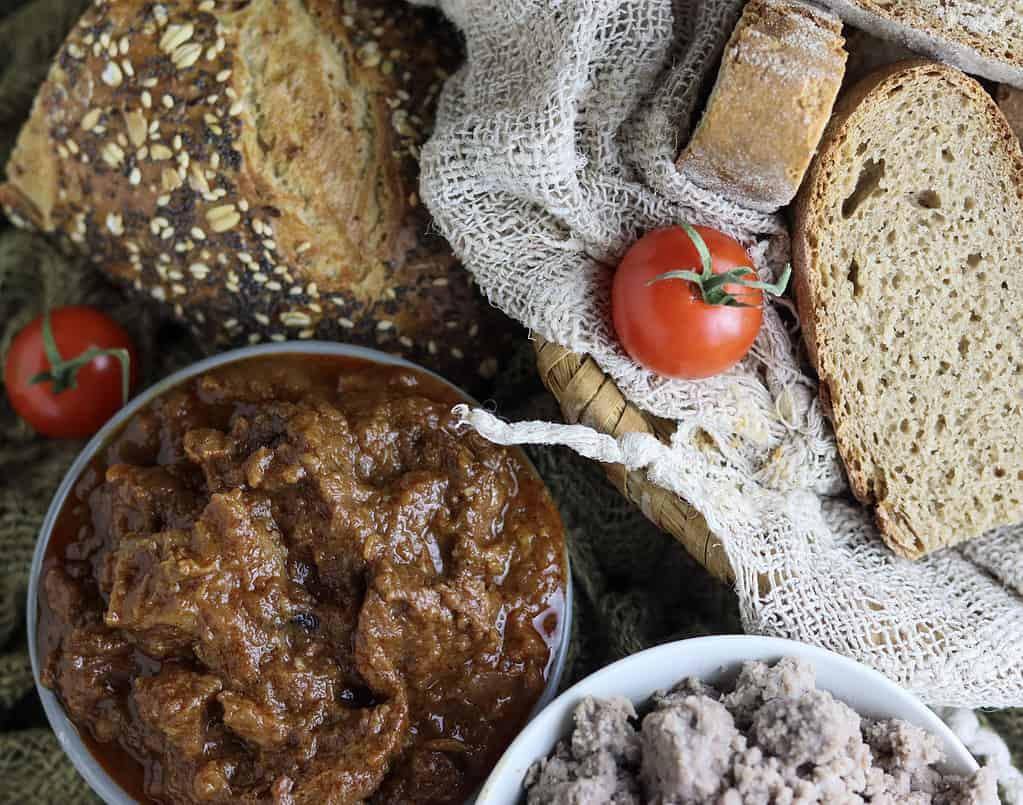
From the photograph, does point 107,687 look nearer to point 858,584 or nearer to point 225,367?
point 225,367

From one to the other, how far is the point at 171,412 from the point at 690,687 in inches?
51.7

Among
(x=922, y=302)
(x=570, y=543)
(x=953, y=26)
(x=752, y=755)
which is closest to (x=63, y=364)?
(x=570, y=543)

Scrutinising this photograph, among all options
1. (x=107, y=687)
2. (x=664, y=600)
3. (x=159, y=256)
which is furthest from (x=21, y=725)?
(x=664, y=600)

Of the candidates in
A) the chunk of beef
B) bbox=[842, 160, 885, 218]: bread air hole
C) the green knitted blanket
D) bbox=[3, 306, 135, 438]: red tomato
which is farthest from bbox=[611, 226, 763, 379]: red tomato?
bbox=[3, 306, 135, 438]: red tomato

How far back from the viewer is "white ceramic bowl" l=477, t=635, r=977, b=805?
1.99 m

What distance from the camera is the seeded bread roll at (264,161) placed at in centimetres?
244

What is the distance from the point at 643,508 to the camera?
2.30m

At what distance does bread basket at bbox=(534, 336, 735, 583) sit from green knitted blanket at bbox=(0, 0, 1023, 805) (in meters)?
0.40

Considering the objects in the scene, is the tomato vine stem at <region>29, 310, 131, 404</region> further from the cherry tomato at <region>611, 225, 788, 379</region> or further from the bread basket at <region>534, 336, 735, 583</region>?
the cherry tomato at <region>611, 225, 788, 379</region>

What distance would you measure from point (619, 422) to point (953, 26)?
120 cm

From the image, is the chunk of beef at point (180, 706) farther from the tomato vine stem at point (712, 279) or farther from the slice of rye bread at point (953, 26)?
the slice of rye bread at point (953, 26)

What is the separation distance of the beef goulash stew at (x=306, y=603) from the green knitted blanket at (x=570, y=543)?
46cm

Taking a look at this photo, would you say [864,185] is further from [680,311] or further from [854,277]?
[680,311]

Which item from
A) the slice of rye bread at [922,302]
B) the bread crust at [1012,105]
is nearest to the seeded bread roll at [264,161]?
the slice of rye bread at [922,302]
